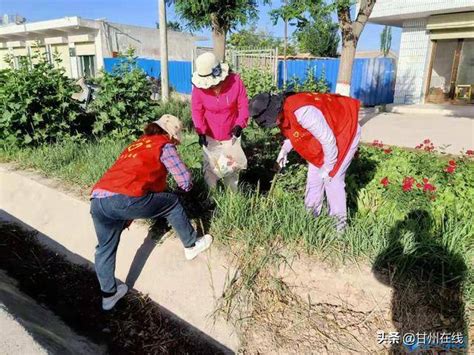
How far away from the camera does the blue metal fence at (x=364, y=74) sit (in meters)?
14.5

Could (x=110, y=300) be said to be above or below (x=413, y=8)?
below

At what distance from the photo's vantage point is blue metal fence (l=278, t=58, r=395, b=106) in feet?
47.4

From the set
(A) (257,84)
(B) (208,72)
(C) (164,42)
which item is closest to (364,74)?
(C) (164,42)

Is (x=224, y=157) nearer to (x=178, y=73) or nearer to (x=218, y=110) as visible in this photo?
(x=218, y=110)

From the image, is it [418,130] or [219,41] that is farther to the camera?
[219,41]

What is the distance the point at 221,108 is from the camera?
3.67 meters

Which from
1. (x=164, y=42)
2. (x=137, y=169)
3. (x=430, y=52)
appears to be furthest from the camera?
(x=430, y=52)

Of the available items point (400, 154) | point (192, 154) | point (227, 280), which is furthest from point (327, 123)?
point (192, 154)

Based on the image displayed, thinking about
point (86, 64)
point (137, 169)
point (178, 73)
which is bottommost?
point (137, 169)

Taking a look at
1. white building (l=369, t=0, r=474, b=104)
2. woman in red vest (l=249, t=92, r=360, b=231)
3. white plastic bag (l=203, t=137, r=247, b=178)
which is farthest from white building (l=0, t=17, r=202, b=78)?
woman in red vest (l=249, t=92, r=360, b=231)

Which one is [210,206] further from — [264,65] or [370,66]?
[370,66]

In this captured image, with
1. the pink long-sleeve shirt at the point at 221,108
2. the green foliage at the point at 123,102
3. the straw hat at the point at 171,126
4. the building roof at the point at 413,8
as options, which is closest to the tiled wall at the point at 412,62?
the building roof at the point at 413,8

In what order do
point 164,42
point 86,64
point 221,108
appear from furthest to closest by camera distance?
1. point 86,64
2. point 164,42
3. point 221,108

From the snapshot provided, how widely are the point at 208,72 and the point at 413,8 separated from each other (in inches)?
457
